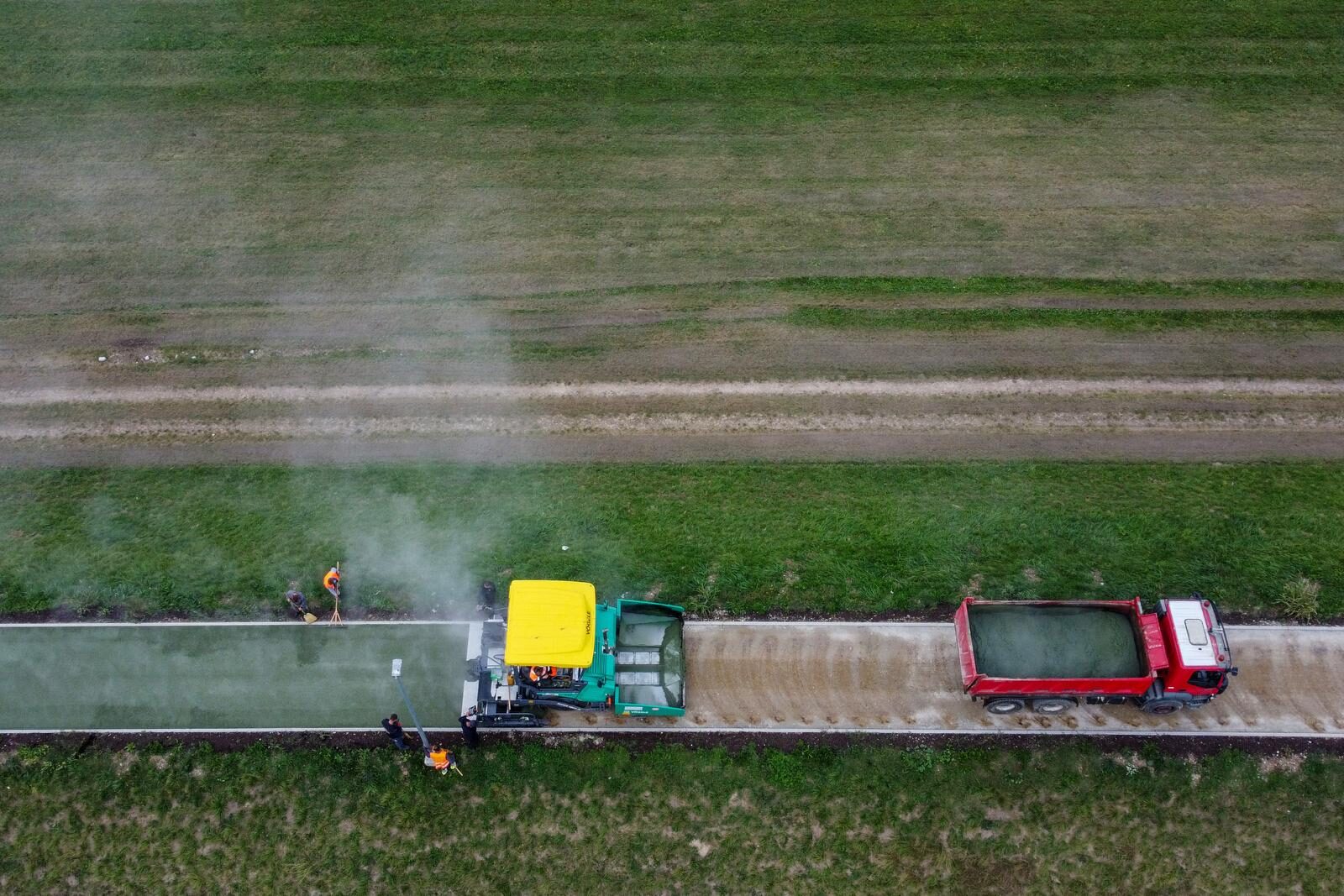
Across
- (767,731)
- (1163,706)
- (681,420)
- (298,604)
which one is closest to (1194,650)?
(1163,706)

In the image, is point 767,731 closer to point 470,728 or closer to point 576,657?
point 576,657

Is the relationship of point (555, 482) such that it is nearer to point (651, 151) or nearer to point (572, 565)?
point (572, 565)

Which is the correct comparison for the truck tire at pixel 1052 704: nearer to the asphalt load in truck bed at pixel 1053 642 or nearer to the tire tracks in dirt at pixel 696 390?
the asphalt load in truck bed at pixel 1053 642

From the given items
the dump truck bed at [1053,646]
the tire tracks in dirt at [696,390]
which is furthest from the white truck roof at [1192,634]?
the tire tracks in dirt at [696,390]

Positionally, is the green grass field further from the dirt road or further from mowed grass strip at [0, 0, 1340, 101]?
the dirt road

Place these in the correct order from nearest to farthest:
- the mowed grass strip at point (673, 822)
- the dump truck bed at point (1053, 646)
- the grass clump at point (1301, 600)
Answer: the mowed grass strip at point (673, 822) → the dump truck bed at point (1053, 646) → the grass clump at point (1301, 600)

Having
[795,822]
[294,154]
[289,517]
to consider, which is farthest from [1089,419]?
[294,154]

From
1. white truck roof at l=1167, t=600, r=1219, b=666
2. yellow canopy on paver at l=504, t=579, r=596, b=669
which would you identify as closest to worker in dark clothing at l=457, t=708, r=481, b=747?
yellow canopy on paver at l=504, t=579, r=596, b=669
